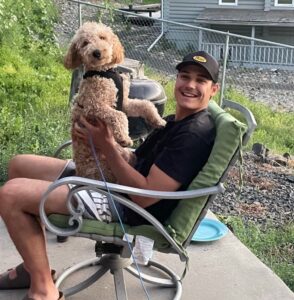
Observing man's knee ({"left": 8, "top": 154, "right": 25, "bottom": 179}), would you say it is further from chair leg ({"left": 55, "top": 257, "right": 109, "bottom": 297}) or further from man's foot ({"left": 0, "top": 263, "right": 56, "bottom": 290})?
chair leg ({"left": 55, "top": 257, "right": 109, "bottom": 297})

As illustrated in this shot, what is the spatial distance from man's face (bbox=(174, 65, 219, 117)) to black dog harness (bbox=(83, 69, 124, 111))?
0.38 meters

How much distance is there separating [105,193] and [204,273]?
1039 mm

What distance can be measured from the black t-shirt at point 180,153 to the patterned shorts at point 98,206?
0.22 feet

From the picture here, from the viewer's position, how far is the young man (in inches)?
107

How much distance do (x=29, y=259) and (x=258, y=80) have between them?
14.2 m

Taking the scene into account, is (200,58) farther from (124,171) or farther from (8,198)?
(8,198)

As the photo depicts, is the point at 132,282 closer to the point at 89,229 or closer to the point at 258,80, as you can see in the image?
the point at 89,229

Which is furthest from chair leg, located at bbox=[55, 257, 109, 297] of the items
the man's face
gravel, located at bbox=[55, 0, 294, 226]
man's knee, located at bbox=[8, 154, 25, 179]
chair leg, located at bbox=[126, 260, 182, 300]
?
gravel, located at bbox=[55, 0, 294, 226]

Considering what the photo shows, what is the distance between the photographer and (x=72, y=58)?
301cm

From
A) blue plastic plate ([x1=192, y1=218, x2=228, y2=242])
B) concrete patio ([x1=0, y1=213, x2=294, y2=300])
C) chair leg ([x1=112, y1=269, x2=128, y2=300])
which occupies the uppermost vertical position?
chair leg ([x1=112, y1=269, x2=128, y2=300])

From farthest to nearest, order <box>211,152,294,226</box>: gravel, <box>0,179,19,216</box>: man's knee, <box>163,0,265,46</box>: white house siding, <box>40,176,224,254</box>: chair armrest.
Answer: <box>163,0,265,46</box>: white house siding → <box>211,152,294,226</box>: gravel → <box>0,179,19,216</box>: man's knee → <box>40,176,224,254</box>: chair armrest

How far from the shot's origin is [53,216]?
9.18 ft

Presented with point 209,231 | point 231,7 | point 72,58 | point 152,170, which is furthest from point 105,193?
point 231,7

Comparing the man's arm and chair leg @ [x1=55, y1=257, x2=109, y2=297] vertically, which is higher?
the man's arm
